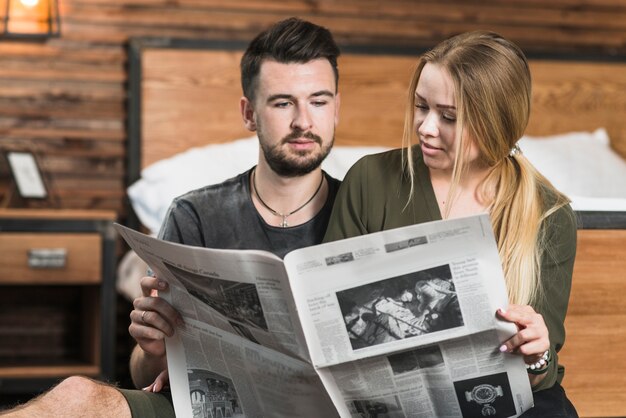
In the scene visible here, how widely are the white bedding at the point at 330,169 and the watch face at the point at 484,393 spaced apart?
5.24ft

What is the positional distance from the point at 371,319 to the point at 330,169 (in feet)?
5.58

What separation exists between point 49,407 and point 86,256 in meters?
1.68

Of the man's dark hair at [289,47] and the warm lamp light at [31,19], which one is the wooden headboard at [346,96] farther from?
the man's dark hair at [289,47]

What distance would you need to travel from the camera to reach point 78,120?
344 centimetres

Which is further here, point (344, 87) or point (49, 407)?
point (344, 87)

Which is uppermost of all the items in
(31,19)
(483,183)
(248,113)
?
(31,19)

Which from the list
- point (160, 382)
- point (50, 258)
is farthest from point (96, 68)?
point (160, 382)

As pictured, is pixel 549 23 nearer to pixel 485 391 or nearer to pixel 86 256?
pixel 86 256

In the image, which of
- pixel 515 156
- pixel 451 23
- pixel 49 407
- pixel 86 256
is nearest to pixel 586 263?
pixel 515 156

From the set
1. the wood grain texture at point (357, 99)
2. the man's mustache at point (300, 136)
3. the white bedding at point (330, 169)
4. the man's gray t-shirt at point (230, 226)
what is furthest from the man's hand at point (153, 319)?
the wood grain texture at point (357, 99)

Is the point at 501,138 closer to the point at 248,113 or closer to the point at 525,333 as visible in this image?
the point at 525,333

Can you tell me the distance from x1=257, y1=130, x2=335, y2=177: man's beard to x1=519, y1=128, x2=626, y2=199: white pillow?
1.65 metres

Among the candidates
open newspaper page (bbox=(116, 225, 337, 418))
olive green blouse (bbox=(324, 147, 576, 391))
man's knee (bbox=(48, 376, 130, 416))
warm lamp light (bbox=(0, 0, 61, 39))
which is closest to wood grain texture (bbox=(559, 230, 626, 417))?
→ olive green blouse (bbox=(324, 147, 576, 391))

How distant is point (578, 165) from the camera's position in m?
3.38
